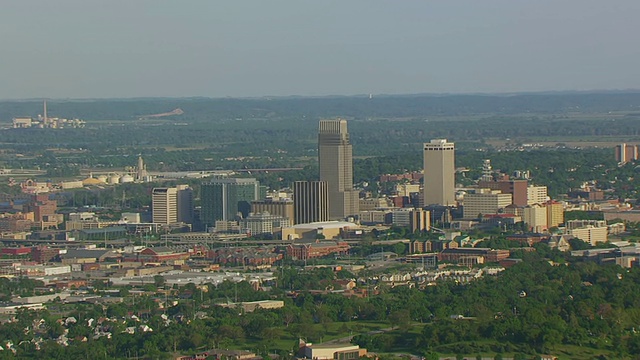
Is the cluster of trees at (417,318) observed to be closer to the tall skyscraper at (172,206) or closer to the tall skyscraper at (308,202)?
the tall skyscraper at (308,202)

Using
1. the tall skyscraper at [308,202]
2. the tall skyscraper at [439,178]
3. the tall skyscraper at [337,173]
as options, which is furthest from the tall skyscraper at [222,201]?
the tall skyscraper at [439,178]

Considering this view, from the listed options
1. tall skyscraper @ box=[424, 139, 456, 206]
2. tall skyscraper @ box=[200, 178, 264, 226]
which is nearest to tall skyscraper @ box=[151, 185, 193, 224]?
tall skyscraper @ box=[200, 178, 264, 226]

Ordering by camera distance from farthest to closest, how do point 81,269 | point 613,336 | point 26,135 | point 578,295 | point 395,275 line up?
point 26,135
point 81,269
point 395,275
point 578,295
point 613,336

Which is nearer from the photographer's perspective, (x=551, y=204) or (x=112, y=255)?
(x=112, y=255)

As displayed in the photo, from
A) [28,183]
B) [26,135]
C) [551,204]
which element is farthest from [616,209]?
[26,135]

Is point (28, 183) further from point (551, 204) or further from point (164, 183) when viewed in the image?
point (551, 204)

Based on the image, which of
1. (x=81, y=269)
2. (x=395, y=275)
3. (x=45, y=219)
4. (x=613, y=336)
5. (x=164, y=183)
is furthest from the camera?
(x=164, y=183)

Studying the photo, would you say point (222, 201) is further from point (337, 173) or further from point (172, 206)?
point (337, 173)
